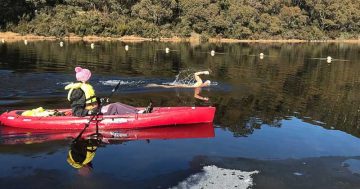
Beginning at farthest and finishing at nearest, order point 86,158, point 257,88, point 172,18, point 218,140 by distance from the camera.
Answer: point 172,18, point 257,88, point 218,140, point 86,158

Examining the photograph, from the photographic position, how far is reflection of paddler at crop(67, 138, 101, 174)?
12734mm

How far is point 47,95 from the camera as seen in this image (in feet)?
78.1

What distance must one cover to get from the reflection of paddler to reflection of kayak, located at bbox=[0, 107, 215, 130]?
1.09m

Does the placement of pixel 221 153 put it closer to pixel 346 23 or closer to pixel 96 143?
pixel 96 143

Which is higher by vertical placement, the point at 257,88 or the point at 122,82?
the point at 122,82

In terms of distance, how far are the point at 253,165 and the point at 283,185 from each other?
1702mm

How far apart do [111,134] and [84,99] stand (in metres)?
1.60

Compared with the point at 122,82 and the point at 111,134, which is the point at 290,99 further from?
the point at 111,134

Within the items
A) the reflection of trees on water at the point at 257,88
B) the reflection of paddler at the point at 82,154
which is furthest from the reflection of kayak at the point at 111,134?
the reflection of trees on water at the point at 257,88

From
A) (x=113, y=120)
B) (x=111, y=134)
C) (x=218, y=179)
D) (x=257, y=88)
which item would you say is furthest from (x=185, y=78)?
(x=218, y=179)

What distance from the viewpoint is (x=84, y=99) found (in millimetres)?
16188

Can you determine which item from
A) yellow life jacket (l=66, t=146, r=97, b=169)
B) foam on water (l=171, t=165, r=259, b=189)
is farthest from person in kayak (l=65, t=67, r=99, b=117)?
foam on water (l=171, t=165, r=259, b=189)

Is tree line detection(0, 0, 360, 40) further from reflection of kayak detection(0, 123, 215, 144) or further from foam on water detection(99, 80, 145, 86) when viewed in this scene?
reflection of kayak detection(0, 123, 215, 144)

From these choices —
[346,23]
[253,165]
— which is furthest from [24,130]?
[346,23]
